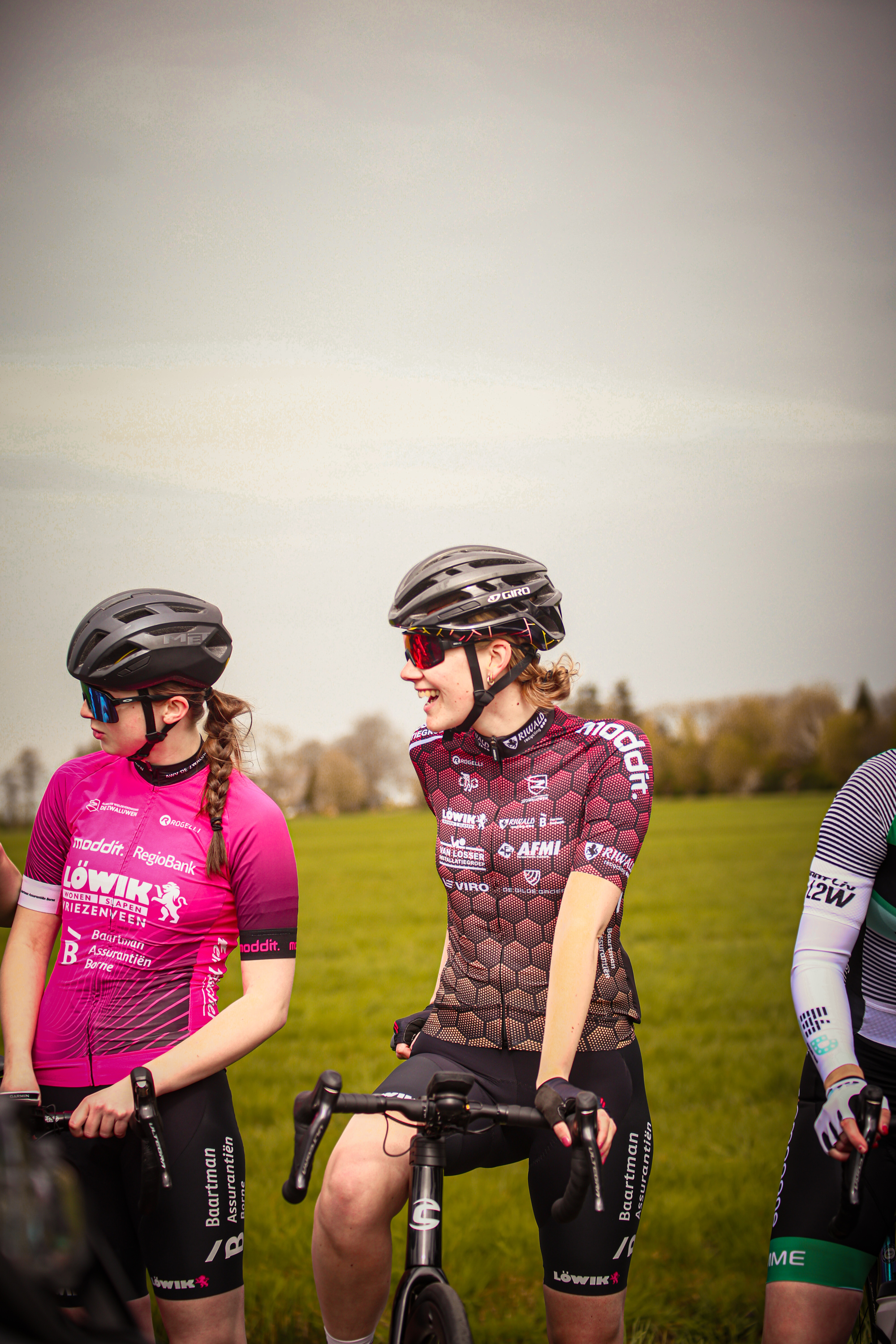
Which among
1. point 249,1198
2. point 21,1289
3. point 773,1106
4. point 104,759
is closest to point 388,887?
point 773,1106

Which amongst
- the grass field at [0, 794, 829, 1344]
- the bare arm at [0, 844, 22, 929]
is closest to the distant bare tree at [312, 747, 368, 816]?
the grass field at [0, 794, 829, 1344]

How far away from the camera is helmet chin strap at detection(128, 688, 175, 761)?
2.99 m

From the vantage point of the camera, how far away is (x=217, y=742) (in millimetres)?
3094

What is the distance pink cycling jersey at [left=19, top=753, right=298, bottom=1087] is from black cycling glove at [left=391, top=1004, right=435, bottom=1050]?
1.53 feet

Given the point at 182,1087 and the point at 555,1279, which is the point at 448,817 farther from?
the point at 555,1279

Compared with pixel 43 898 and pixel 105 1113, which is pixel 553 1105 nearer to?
pixel 105 1113

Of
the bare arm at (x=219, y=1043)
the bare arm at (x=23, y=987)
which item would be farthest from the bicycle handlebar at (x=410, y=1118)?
the bare arm at (x=23, y=987)

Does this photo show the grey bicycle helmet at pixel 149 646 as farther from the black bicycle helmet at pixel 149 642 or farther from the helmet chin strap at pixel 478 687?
the helmet chin strap at pixel 478 687

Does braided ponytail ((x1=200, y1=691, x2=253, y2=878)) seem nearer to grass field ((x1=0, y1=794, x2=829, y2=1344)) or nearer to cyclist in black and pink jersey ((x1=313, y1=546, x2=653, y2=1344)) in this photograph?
cyclist in black and pink jersey ((x1=313, y1=546, x2=653, y2=1344))

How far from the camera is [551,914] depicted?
2.89 meters

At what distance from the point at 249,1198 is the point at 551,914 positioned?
3.95 meters

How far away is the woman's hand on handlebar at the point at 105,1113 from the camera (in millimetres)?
2629

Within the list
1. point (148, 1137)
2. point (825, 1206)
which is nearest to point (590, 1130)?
point (825, 1206)

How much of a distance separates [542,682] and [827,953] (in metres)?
1.15
